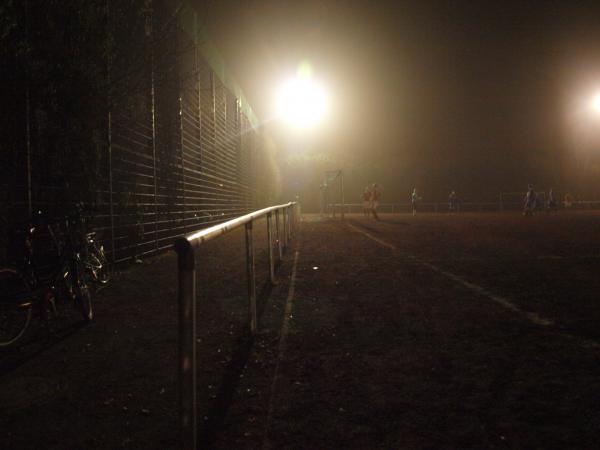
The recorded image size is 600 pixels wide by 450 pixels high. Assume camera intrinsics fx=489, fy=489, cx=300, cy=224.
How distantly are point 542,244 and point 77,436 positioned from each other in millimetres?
11968

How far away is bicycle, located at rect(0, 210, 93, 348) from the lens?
4.18 m

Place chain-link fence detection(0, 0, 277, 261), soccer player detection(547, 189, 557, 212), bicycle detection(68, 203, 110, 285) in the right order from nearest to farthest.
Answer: bicycle detection(68, 203, 110, 285)
chain-link fence detection(0, 0, 277, 261)
soccer player detection(547, 189, 557, 212)

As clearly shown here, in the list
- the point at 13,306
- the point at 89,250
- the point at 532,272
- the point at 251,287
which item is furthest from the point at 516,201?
the point at 13,306

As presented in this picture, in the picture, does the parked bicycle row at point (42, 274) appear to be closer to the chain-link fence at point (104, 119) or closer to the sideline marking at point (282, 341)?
the chain-link fence at point (104, 119)

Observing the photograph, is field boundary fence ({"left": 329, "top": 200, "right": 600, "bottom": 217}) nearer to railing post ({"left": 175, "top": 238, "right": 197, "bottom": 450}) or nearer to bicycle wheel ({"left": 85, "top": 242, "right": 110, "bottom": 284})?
bicycle wheel ({"left": 85, "top": 242, "right": 110, "bottom": 284})

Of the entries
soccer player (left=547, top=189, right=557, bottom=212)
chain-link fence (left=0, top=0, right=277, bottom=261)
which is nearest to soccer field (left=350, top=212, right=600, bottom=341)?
chain-link fence (left=0, top=0, right=277, bottom=261)

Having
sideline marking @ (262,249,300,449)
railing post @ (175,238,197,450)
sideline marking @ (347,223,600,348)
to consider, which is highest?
railing post @ (175,238,197,450)

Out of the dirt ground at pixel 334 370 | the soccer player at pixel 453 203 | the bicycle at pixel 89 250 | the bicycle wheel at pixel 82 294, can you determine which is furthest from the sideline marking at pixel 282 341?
the soccer player at pixel 453 203

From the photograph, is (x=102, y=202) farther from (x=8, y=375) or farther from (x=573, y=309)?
(x=573, y=309)

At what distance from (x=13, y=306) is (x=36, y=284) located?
0.59 meters

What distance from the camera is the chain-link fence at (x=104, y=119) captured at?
19.6 ft

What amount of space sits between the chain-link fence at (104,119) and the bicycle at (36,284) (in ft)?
1.84

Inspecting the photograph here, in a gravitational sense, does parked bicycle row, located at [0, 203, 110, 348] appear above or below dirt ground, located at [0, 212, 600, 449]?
above

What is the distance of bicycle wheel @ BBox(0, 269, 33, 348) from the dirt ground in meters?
0.19
